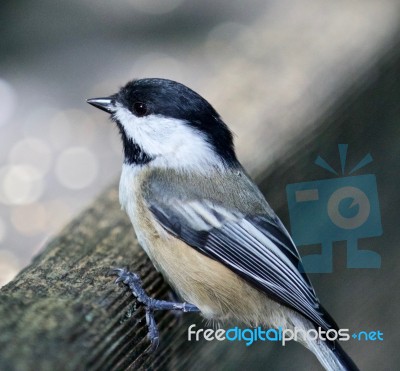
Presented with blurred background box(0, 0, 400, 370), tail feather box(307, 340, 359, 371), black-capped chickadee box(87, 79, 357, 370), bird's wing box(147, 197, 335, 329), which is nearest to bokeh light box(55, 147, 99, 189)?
blurred background box(0, 0, 400, 370)

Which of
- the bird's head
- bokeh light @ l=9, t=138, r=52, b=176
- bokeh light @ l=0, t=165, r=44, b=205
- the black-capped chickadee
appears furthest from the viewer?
bokeh light @ l=9, t=138, r=52, b=176

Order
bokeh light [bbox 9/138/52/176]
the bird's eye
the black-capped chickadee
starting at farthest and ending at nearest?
1. bokeh light [bbox 9/138/52/176]
2. the bird's eye
3. the black-capped chickadee

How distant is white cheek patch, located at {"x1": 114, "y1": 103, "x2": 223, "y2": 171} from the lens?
1891 millimetres

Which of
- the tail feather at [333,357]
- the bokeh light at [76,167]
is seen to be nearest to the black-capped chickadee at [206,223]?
the tail feather at [333,357]

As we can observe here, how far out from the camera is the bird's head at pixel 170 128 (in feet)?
6.02

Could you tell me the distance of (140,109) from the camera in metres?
1.95

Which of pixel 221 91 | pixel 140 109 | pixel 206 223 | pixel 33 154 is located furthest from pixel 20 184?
pixel 206 223

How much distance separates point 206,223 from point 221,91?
2.38ft

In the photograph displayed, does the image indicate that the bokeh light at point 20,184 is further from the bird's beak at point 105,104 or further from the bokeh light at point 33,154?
the bird's beak at point 105,104

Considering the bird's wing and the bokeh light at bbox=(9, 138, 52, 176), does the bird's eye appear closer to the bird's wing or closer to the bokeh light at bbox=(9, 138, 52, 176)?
the bird's wing

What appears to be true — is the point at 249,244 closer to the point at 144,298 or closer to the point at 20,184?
the point at 144,298

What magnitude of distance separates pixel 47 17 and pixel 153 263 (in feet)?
8.00

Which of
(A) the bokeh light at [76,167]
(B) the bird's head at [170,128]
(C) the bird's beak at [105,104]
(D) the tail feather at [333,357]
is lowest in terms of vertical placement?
(D) the tail feather at [333,357]

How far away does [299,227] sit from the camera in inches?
77.5
